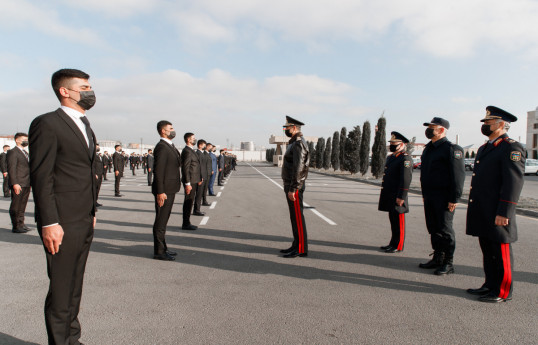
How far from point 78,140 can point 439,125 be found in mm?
4495

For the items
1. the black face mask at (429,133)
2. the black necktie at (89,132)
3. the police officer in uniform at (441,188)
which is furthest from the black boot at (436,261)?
the black necktie at (89,132)

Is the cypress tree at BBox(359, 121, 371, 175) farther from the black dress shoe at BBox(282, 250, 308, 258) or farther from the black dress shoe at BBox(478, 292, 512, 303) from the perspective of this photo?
the black dress shoe at BBox(478, 292, 512, 303)

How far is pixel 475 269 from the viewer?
191 inches

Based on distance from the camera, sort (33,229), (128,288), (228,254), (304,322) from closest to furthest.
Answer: (304,322) → (128,288) → (228,254) → (33,229)

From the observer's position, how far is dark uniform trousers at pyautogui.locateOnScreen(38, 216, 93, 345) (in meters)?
2.47

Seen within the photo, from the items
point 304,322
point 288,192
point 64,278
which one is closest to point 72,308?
point 64,278

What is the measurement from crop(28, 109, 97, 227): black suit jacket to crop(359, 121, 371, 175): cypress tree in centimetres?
3069

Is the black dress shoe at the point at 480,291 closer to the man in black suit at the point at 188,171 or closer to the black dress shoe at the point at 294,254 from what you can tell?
the black dress shoe at the point at 294,254

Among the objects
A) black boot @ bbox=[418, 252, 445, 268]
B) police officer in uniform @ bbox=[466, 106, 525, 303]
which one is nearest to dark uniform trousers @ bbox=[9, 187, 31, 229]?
black boot @ bbox=[418, 252, 445, 268]

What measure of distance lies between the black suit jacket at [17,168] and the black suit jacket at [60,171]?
572 centimetres

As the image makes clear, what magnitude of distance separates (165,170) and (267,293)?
261 centimetres

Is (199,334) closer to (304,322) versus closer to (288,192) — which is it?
(304,322)

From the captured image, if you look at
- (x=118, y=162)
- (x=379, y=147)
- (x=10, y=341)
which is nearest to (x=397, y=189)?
(x=10, y=341)

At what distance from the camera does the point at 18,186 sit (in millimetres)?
6875
